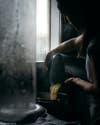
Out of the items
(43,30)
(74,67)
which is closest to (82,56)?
(74,67)

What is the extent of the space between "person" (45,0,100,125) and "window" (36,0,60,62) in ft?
0.25

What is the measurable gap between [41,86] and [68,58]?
22 centimetres

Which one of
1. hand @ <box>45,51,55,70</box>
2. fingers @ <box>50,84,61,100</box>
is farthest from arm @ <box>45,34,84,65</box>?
fingers @ <box>50,84,61,100</box>

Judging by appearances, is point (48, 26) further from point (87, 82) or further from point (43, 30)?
point (87, 82)

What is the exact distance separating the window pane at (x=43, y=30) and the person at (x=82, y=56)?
0.08m

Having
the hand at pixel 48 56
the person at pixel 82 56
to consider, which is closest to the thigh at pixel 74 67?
the person at pixel 82 56

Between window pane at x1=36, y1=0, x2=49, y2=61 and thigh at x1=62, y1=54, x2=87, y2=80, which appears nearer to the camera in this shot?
thigh at x1=62, y1=54, x2=87, y2=80

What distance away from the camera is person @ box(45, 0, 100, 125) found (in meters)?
0.60

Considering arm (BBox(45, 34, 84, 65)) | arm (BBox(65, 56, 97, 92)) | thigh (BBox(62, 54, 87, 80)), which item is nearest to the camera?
arm (BBox(65, 56, 97, 92))

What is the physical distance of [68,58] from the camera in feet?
2.44

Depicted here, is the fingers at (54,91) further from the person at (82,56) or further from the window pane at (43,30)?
the window pane at (43,30)

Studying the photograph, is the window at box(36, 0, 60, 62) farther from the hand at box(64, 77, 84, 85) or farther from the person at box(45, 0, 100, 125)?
the hand at box(64, 77, 84, 85)

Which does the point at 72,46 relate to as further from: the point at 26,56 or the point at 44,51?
the point at 26,56

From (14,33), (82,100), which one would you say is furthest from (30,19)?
(82,100)
